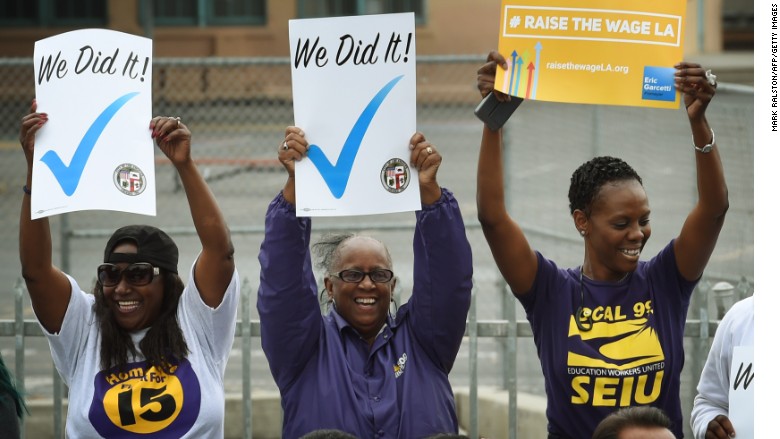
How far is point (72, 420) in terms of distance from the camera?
4289mm

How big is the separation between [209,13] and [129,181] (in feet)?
74.1

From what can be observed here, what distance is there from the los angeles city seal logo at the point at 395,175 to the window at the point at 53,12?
23.1 metres

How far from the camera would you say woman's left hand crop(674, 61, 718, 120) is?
420 cm

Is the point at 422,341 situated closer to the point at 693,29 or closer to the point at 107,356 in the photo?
the point at 107,356

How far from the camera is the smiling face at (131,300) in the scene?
174 inches

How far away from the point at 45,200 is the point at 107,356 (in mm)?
584

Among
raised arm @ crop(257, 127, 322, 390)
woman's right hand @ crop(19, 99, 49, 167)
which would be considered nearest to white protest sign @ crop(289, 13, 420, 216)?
raised arm @ crop(257, 127, 322, 390)

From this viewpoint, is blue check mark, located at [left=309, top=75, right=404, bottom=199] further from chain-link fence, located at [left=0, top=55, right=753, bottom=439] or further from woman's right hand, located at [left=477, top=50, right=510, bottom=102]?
chain-link fence, located at [left=0, top=55, right=753, bottom=439]

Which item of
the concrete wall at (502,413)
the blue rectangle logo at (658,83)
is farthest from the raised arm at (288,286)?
the concrete wall at (502,413)

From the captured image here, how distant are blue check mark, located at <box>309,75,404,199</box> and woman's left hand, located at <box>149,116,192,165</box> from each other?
44 cm

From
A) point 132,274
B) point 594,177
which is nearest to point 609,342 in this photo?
point 594,177

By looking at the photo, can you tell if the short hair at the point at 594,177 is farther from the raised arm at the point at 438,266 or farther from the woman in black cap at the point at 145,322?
the woman in black cap at the point at 145,322

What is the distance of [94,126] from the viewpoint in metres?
4.47

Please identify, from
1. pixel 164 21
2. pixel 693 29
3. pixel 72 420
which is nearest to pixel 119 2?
pixel 164 21
